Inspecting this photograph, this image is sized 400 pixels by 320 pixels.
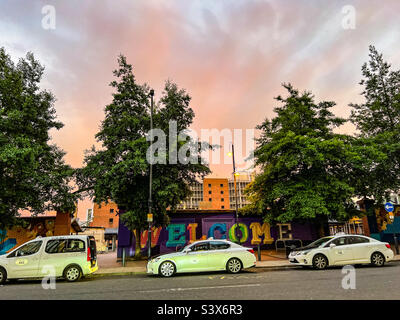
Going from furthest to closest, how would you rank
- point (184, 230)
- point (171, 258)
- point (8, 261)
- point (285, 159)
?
point (184, 230)
point (285, 159)
point (171, 258)
point (8, 261)

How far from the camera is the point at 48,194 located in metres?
18.0

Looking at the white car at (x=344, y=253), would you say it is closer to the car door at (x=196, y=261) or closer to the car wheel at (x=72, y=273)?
the car door at (x=196, y=261)

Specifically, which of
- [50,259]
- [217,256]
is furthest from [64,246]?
[217,256]

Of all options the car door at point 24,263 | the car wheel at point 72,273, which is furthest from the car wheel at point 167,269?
the car door at point 24,263

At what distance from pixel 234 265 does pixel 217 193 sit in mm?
99312

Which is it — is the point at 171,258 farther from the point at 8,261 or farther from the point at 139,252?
the point at 139,252

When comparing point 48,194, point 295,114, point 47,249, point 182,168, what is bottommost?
point 47,249

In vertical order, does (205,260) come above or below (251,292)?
above

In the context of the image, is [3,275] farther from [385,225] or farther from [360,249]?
[385,225]

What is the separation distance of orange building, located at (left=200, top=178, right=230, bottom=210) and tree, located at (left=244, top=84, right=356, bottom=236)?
88.2 m

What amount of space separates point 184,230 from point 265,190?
7.76 meters

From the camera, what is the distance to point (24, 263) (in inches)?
412
